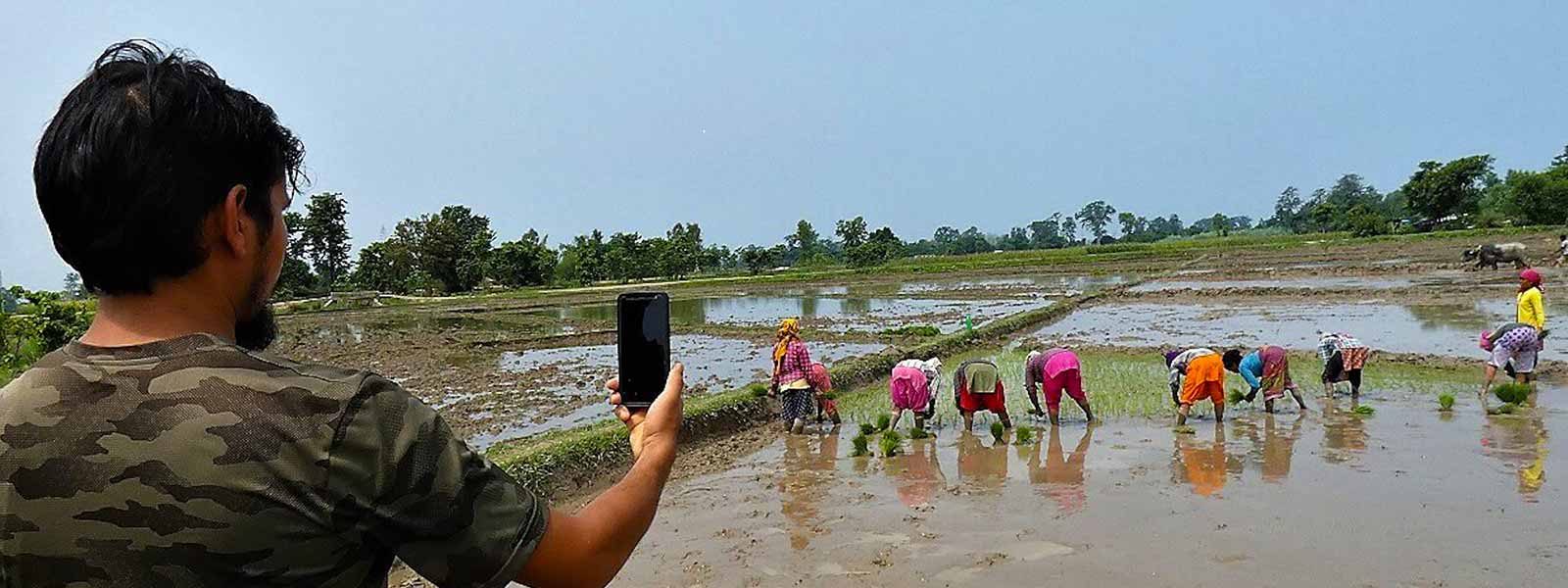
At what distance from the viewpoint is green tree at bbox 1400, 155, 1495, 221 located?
49156 millimetres

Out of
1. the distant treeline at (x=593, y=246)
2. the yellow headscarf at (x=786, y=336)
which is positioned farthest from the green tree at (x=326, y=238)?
the yellow headscarf at (x=786, y=336)

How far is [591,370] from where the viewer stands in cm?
1520

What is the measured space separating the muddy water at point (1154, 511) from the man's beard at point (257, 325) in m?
3.95

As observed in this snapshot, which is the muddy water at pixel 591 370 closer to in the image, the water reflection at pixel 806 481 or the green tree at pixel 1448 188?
the water reflection at pixel 806 481

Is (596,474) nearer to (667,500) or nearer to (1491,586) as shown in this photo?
(667,500)

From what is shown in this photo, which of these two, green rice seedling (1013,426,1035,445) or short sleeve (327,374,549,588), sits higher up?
short sleeve (327,374,549,588)

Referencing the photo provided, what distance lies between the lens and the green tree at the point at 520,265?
53000 mm

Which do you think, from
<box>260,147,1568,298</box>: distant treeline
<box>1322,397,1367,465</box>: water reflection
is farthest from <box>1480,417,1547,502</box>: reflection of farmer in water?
<box>260,147,1568,298</box>: distant treeline

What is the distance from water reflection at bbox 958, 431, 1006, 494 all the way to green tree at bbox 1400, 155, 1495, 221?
5446 centimetres

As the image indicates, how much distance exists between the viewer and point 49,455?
104 cm

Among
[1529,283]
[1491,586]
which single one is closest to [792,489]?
[1491,586]

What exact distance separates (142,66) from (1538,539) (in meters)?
6.51

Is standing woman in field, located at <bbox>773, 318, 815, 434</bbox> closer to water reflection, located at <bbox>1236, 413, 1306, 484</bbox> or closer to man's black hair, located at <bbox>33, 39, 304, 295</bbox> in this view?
water reflection, located at <bbox>1236, 413, 1306, 484</bbox>

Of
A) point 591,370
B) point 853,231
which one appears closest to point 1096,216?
point 853,231
